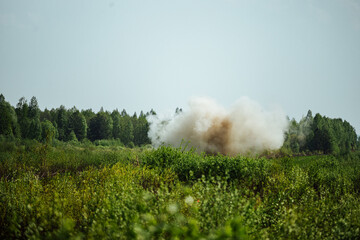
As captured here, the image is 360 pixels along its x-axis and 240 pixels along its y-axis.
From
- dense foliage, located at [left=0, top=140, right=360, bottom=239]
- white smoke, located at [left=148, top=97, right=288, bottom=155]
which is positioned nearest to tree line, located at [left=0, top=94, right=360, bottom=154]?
white smoke, located at [left=148, top=97, right=288, bottom=155]

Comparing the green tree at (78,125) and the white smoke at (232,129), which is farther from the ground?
the green tree at (78,125)

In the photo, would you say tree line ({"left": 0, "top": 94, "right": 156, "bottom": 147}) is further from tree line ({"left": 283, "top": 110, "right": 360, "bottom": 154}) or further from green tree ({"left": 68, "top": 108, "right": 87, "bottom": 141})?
tree line ({"left": 283, "top": 110, "right": 360, "bottom": 154})

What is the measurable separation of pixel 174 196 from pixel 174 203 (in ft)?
5.40

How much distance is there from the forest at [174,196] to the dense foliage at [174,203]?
0.02 metres

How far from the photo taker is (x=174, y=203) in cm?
429

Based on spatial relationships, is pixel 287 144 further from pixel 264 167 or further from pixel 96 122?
pixel 96 122

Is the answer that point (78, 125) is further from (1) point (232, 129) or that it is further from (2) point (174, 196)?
(2) point (174, 196)

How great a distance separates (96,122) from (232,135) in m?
41.0

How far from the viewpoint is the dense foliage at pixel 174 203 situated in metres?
3.44

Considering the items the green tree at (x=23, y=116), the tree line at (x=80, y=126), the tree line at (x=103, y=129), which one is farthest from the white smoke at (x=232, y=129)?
the green tree at (x=23, y=116)

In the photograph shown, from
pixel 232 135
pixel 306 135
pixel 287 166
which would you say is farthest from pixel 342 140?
pixel 287 166

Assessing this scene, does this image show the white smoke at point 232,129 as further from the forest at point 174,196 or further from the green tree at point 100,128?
the green tree at point 100,128

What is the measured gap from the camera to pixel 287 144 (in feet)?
131

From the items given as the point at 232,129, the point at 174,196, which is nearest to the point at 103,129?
the point at 232,129
